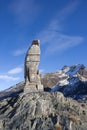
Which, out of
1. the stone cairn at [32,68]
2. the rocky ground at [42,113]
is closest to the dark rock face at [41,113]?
the rocky ground at [42,113]

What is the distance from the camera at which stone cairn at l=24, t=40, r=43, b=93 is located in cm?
8681

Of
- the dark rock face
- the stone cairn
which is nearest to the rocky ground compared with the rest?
the dark rock face

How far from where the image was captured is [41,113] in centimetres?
7938

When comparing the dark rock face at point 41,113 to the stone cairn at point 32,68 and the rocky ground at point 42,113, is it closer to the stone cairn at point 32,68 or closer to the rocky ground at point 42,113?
the rocky ground at point 42,113

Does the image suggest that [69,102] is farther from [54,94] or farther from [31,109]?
[31,109]

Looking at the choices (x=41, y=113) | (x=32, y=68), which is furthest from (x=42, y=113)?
(x=32, y=68)

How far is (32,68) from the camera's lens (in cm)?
8788

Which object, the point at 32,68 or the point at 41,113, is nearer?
the point at 41,113

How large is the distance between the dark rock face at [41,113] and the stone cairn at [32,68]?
263cm

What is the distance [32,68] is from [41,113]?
13.3 metres

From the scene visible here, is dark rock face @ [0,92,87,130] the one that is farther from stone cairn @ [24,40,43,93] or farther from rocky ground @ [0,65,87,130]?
stone cairn @ [24,40,43,93]

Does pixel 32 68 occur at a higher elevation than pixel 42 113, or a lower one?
higher

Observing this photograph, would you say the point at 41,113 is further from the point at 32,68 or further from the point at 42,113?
the point at 32,68

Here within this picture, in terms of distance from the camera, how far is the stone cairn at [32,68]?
8681 cm
